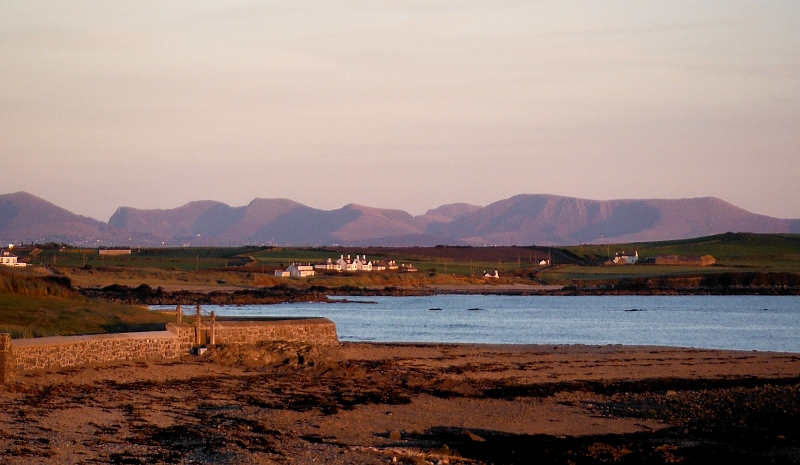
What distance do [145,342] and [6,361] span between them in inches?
159

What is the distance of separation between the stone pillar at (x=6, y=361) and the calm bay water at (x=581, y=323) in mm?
18405

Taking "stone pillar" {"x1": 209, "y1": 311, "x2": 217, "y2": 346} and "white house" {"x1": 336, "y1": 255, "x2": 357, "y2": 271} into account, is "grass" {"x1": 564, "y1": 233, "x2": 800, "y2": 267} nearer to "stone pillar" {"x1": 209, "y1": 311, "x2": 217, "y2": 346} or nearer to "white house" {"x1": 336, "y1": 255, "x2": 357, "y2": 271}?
"white house" {"x1": 336, "y1": 255, "x2": 357, "y2": 271}

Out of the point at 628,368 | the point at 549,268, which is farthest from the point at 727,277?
the point at 628,368

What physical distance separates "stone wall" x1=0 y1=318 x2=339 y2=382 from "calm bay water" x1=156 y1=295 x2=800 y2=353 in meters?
9.64

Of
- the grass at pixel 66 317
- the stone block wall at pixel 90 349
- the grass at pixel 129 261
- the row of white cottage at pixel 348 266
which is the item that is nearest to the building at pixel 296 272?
the row of white cottage at pixel 348 266

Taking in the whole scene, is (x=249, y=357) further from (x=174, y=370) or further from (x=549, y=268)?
(x=549, y=268)

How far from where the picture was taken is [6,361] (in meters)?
15.1

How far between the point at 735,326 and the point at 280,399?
34.1 meters

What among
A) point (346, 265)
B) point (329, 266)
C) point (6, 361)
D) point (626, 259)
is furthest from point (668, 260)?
point (6, 361)

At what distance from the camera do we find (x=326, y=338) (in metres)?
24.1

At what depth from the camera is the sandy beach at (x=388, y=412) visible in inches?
444

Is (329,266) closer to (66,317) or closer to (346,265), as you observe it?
(346,265)

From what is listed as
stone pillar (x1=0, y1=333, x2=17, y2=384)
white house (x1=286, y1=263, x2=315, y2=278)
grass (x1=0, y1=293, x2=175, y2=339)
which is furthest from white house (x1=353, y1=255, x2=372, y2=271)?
stone pillar (x1=0, y1=333, x2=17, y2=384)

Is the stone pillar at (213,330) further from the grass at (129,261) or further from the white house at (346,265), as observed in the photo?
the white house at (346,265)
